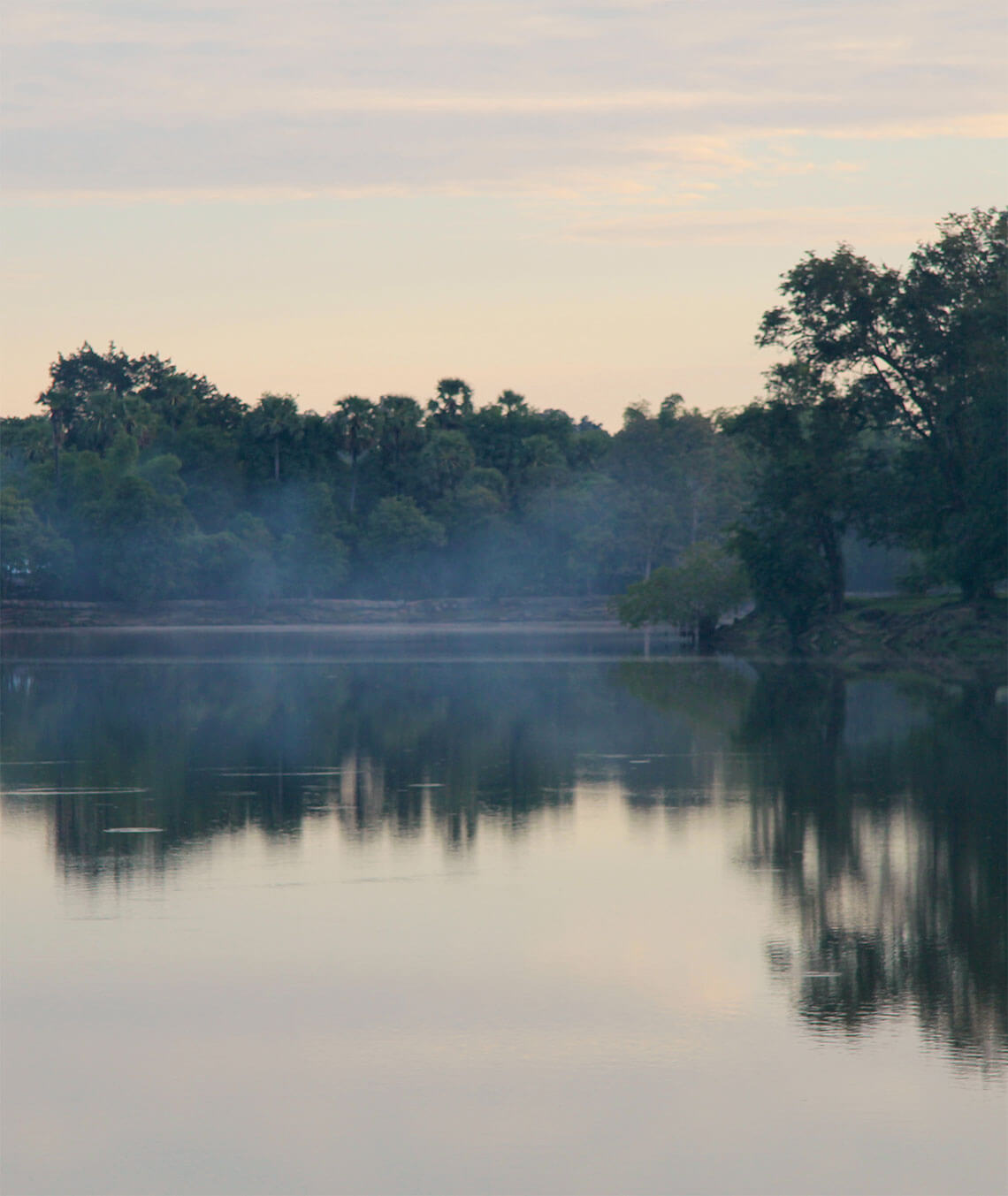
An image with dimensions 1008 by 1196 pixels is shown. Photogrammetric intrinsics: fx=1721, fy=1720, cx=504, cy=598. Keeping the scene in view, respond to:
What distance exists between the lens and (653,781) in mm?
19906

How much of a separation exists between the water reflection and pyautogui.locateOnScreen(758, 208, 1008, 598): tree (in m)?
18.7

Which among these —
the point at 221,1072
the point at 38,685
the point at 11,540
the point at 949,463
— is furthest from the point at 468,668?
the point at 11,540

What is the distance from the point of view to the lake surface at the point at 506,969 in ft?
23.9

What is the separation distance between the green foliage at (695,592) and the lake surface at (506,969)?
46132 millimetres

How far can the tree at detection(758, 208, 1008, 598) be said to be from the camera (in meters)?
55.6

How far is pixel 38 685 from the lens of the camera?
133 feet

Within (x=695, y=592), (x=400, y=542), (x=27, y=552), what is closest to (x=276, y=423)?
(x=400, y=542)

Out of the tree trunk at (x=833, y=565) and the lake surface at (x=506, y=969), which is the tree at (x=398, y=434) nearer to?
the tree trunk at (x=833, y=565)

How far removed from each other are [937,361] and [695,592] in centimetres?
1482

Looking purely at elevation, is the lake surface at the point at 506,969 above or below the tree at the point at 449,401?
below

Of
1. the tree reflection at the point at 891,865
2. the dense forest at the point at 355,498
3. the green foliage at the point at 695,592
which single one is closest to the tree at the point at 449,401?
the dense forest at the point at 355,498

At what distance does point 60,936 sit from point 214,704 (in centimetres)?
2215

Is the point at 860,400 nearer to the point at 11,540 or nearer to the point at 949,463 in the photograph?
the point at 949,463

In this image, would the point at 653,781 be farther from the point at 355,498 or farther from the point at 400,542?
the point at 355,498
